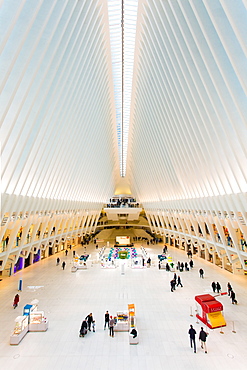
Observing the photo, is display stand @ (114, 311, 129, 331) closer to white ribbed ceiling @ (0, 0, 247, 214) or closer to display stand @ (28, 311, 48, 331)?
display stand @ (28, 311, 48, 331)

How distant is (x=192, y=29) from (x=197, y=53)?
962 millimetres

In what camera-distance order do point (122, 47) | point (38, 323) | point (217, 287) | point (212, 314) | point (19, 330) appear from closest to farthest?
point (19, 330)
point (38, 323)
point (212, 314)
point (217, 287)
point (122, 47)

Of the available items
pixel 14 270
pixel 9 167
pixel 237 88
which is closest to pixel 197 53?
pixel 237 88

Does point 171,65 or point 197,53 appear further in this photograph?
point 171,65

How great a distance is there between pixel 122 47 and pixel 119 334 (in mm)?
18450

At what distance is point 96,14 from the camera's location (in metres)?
12.6

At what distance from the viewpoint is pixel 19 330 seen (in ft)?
28.5

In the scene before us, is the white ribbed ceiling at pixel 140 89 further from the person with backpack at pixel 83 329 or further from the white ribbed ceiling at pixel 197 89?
the person with backpack at pixel 83 329

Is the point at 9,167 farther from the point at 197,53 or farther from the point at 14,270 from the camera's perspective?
the point at 14,270

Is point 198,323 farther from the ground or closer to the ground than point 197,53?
closer to the ground

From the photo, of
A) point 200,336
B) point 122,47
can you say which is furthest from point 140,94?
point 200,336

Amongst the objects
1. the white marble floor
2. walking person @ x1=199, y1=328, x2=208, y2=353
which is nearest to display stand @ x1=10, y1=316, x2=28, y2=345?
the white marble floor

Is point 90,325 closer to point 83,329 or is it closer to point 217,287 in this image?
point 83,329

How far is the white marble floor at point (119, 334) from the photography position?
293 inches
